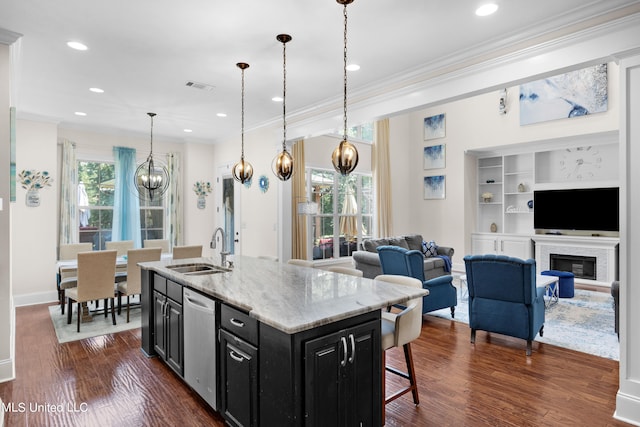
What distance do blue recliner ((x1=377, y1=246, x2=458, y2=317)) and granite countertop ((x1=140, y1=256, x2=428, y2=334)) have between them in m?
1.78

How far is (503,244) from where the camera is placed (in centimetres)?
805

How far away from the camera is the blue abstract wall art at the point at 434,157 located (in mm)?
8758

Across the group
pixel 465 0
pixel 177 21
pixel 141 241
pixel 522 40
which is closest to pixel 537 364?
pixel 522 40

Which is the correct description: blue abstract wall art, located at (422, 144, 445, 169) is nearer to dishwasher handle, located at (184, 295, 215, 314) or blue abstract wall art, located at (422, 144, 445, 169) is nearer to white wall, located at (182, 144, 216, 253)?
white wall, located at (182, 144, 216, 253)

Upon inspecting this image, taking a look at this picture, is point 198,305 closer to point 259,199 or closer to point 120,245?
point 259,199

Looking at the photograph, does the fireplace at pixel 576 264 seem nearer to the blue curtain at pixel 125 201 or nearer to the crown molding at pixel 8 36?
the blue curtain at pixel 125 201

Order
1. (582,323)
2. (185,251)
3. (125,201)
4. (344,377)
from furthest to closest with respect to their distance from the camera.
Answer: (125,201), (185,251), (582,323), (344,377)

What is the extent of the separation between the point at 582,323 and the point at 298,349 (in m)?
4.45

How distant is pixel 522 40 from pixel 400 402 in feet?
10.3

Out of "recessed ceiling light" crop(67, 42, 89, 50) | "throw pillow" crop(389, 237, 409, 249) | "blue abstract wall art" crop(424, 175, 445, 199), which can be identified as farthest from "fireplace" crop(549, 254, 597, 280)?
"recessed ceiling light" crop(67, 42, 89, 50)

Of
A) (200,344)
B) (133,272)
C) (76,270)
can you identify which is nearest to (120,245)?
(76,270)

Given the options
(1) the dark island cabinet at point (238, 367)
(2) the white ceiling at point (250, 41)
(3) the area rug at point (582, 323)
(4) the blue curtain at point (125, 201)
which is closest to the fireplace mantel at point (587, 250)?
(3) the area rug at point (582, 323)

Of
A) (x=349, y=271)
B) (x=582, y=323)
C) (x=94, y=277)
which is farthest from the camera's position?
(x=582, y=323)

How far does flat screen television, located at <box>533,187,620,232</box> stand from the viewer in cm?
677
